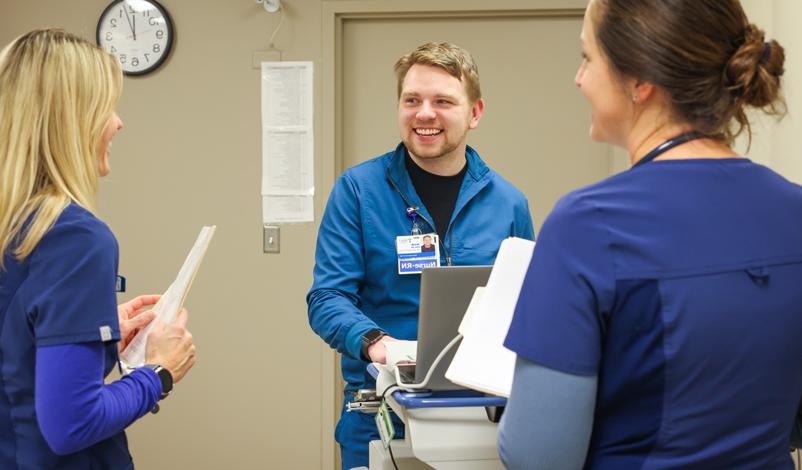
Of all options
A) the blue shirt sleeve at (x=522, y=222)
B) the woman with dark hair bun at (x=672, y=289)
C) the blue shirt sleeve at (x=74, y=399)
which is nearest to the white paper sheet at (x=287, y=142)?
the blue shirt sleeve at (x=522, y=222)

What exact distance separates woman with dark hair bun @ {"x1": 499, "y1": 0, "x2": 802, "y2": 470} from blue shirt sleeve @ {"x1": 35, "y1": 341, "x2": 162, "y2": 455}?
0.61 meters

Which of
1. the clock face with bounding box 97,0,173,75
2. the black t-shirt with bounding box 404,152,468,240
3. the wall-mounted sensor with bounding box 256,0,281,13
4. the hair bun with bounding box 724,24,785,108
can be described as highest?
the wall-mounted sensor with bounding box 256,0,281,13

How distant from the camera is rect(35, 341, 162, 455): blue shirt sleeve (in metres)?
1.20

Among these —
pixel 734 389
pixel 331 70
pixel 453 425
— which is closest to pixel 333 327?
pixel 453 425

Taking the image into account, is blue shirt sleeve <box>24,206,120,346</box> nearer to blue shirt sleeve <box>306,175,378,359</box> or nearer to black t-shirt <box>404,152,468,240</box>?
blue shirt sleeve <box>306,175,378,359</box>

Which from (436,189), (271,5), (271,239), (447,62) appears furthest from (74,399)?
(271,5)

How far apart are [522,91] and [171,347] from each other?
8.56 ft

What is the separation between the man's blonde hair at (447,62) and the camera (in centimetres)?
→ 210

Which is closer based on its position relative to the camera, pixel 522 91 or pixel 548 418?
pixel 548 418

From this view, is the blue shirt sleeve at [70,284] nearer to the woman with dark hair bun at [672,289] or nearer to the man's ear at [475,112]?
the woman with dark hair bun at [672,289]

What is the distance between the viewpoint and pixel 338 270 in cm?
200

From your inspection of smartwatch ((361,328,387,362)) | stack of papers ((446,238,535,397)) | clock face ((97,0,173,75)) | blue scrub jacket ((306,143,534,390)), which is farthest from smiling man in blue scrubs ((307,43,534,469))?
clock face ((97,0,173,75))

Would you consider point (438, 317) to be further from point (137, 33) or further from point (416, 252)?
point (137, 33)

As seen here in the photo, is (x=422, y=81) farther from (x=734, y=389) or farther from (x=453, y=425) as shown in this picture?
(x=734, y=389)
